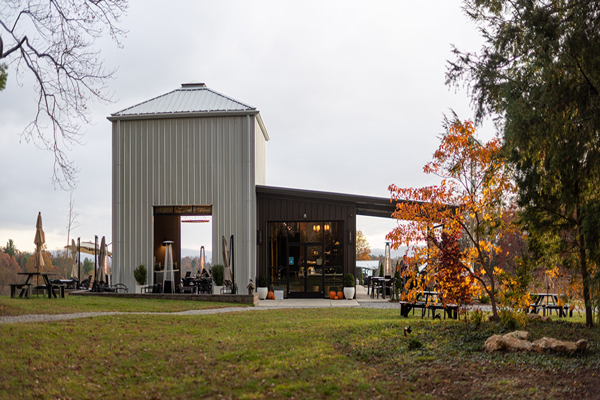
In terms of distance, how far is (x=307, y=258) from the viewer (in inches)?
720

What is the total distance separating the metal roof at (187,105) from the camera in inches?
723

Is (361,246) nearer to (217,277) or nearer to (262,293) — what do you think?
(262,293)

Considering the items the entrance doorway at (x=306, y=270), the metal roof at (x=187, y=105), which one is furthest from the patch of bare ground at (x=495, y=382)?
the metal roof at (x=187, y=105)

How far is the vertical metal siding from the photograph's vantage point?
18.0m

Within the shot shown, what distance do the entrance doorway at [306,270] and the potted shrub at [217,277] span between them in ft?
8.70

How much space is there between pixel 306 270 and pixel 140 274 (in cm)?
618

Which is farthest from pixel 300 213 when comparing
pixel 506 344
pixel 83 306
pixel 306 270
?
pixel 506 344

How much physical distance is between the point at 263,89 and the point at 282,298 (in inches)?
338

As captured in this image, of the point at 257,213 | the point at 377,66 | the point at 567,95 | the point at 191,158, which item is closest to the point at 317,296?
the point at 257,213

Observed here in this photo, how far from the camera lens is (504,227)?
9039 mm

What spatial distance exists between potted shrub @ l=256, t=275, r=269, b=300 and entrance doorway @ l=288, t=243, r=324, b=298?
964mm

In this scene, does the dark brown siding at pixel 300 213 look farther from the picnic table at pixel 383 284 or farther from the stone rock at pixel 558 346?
the stone rock at pixel 558 346

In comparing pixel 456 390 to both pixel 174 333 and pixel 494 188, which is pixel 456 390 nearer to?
pixel 494 188

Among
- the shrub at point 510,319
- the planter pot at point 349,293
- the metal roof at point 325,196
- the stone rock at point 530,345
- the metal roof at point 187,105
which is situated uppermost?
the metal roof at point 187,105
